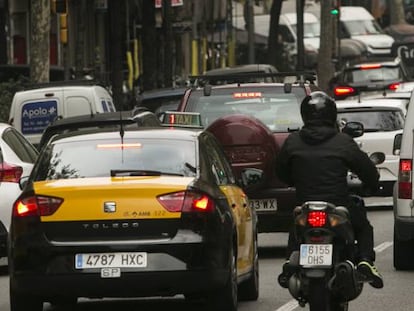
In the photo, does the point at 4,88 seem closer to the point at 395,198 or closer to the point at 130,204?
the point at 395,198

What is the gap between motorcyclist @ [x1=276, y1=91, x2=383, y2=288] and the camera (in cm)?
1020

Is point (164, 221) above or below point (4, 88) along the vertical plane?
above

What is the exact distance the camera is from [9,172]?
16688mm

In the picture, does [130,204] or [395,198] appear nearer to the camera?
[130,204]

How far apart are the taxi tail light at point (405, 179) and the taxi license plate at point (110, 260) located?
14.7 ft

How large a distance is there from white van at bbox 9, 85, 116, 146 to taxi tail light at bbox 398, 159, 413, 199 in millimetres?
11380

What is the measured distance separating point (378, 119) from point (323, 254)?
14812mm

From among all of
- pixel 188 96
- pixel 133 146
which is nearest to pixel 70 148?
pixel 133 146

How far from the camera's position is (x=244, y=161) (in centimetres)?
1662

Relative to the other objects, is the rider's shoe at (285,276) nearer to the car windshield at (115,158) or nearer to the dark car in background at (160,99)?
the car windshield at (115,158)

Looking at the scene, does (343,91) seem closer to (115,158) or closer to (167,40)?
(167,40)

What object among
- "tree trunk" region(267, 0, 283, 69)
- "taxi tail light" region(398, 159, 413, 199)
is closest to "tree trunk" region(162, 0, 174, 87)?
"tree trunk" region(267, 0, 283, 69)

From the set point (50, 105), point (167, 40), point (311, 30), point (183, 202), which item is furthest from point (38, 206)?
point (311, 30)

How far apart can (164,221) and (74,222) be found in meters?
0.62
